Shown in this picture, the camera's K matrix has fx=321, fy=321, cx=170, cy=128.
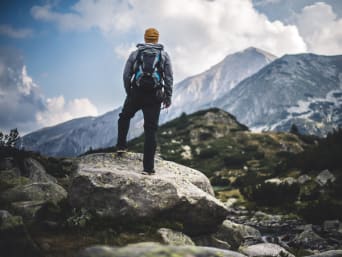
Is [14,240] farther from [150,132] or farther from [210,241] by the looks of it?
[210,241]

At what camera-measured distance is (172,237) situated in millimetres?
8117

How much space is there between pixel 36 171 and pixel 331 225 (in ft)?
65.9

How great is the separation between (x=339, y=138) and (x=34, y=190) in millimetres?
50373

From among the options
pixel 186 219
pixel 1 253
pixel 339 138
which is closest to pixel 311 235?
pixel 186 219

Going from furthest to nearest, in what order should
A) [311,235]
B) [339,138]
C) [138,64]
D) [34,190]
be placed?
[339,138] < [311,235] < [34,190] < [138,64]

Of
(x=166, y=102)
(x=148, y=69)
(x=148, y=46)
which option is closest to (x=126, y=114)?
(x=166, y=102)

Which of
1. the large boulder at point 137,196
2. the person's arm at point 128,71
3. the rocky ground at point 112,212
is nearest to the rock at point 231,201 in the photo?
the rocky ground at point 112,212

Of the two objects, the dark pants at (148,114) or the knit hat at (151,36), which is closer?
the dark pants at (148,114)

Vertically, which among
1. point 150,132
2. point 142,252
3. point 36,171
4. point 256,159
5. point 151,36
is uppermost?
point 256,159

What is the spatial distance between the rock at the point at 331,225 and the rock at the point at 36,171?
18.1 m

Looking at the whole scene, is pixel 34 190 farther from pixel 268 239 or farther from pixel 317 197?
pixel 317 197

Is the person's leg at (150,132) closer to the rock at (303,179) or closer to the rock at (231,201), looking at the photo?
the rock at (231,201)

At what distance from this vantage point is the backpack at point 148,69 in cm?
884

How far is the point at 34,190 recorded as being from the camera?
1044 centimetres
